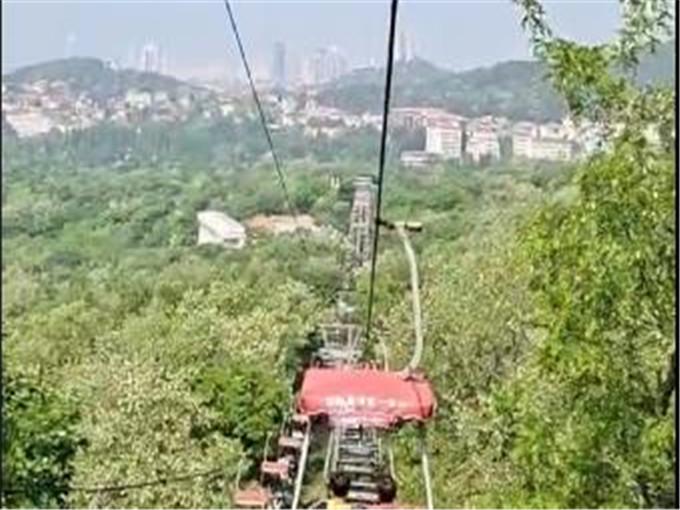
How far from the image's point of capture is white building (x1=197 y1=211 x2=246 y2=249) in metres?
11.1

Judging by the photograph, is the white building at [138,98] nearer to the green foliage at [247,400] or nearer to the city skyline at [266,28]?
the city skyline at [266,28]

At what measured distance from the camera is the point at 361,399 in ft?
7.79

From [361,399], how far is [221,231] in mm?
9739

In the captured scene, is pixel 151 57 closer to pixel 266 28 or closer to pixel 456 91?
pixel 266 28

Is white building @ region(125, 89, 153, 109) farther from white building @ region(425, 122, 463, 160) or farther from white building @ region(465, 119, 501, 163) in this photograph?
white building @ region(465, 119, 501, 163)

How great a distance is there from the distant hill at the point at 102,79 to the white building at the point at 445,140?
4.36 ft

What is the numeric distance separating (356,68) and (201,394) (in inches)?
194

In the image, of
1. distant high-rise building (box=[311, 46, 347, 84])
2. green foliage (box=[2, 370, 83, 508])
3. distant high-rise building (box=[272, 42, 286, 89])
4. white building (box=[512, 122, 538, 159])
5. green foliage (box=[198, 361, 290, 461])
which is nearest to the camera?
green foliage (box=[2, 370, 83, 508])

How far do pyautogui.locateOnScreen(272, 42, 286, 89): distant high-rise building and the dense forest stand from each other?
489 mm

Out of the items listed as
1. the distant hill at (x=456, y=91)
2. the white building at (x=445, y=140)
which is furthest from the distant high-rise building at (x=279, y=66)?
the white building at (x=445, y=140)

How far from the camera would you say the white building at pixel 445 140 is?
6.99 m

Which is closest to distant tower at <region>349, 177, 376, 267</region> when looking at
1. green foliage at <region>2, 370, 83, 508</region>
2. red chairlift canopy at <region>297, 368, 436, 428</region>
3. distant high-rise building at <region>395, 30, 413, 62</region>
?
green foliage at <region>2, 370, 83, 508</region>

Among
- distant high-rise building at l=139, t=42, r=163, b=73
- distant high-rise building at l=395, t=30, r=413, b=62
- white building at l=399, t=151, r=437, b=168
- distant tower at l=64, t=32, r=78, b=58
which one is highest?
distant high-rise building at l=395, t=30, r=413, b=62

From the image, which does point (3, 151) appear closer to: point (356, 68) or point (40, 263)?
point (356, 68)
